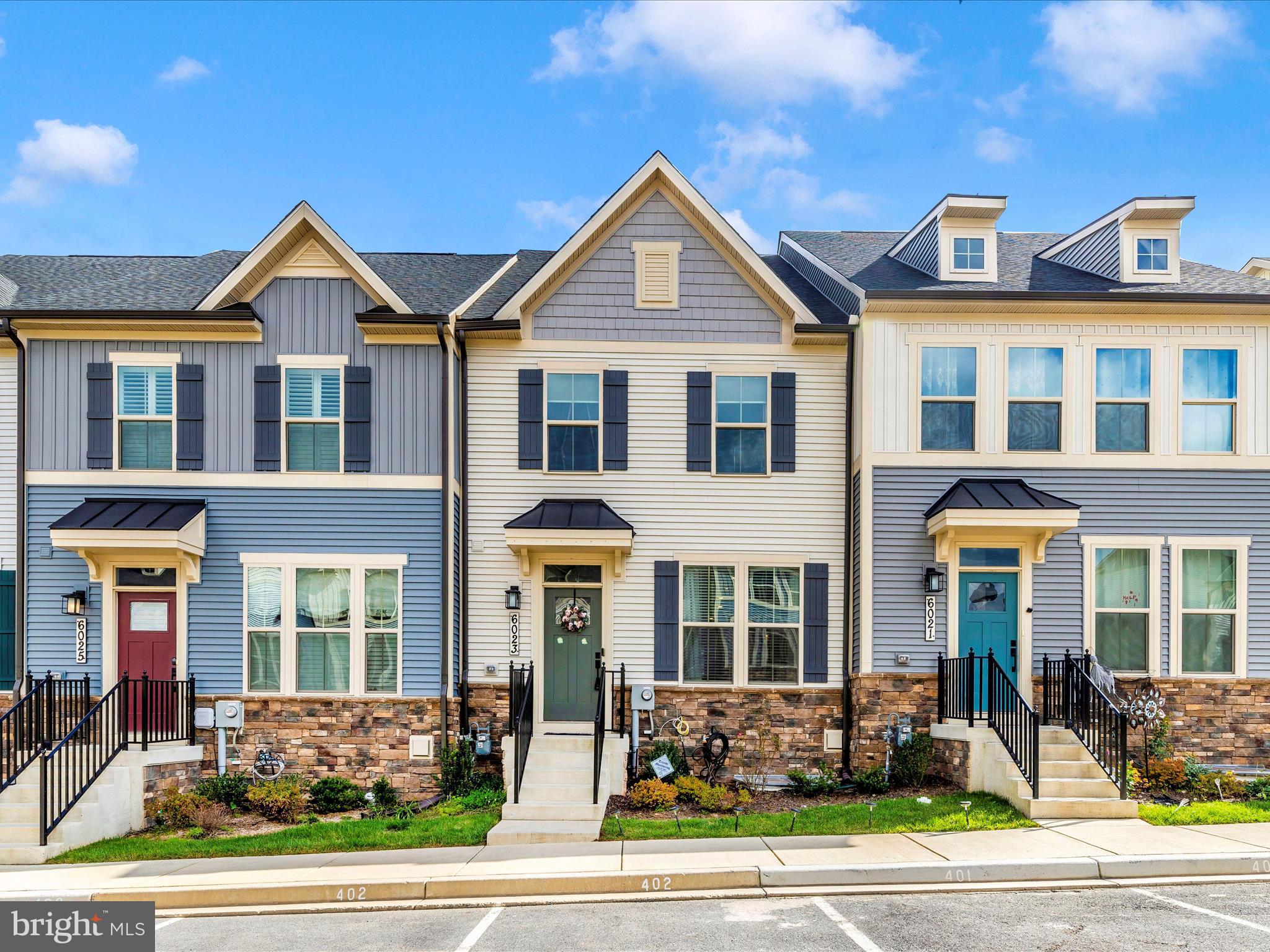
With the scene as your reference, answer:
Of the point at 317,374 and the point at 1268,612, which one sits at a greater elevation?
the point at 317,374

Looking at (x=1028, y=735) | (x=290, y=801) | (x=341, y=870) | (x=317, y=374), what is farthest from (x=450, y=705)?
(x=1028, y=735)

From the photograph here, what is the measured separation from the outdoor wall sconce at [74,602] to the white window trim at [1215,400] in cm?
1551

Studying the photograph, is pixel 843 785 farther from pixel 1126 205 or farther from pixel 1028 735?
pixel 1126 205

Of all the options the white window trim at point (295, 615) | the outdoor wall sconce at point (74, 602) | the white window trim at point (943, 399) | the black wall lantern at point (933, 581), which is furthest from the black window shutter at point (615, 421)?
the outdoor wall sconce at point (74, 602)

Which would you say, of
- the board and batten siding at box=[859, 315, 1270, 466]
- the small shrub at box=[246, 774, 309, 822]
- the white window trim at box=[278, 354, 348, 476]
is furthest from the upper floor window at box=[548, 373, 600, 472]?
the small shrub at box=[246, 774, 309, 822]

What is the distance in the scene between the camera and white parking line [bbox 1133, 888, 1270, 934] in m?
7.25

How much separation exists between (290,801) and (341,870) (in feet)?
10.7

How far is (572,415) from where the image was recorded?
14.1m

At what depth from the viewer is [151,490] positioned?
1355cm

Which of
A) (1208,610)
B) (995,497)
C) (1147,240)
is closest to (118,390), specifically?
(995,497)

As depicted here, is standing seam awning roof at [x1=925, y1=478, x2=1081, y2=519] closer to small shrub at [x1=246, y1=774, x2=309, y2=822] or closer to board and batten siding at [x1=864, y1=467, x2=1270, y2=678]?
board and batten siding at [x1=864, y1=467, x2=1270, y2=678]

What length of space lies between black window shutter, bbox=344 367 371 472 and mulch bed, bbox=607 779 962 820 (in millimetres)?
5760

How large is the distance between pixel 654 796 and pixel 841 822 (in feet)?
7.66

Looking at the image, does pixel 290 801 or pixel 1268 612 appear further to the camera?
pixel 1268 612
